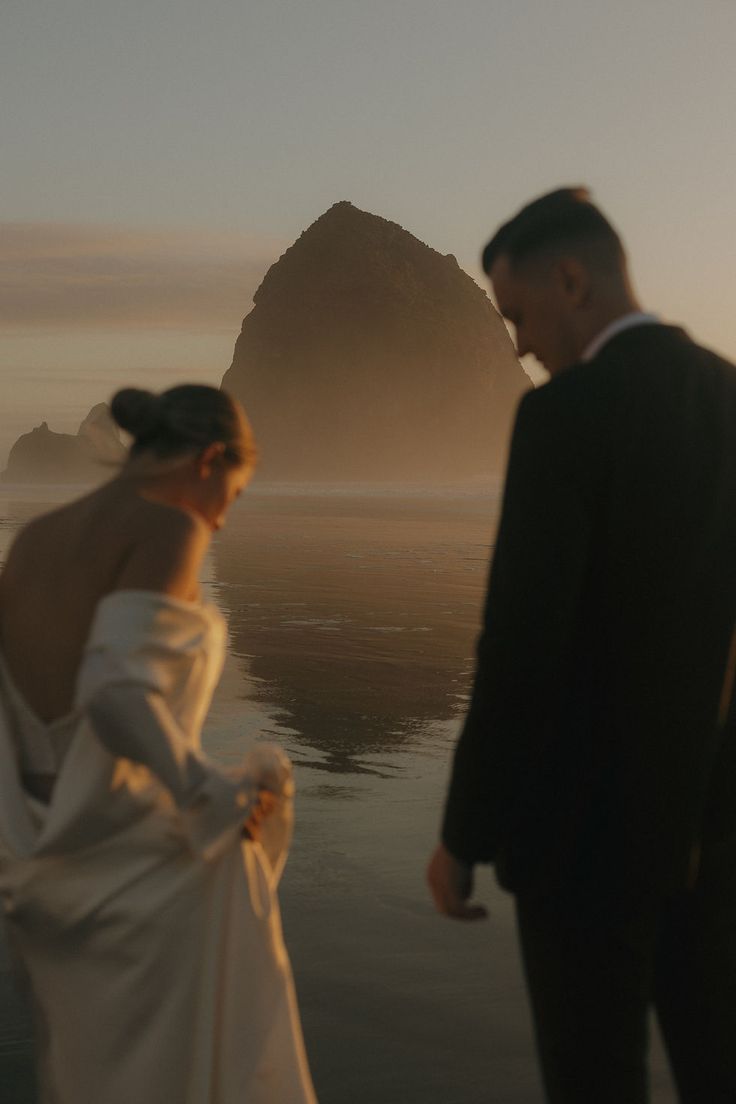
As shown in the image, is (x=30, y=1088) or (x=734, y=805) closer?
(x=734, y=805)

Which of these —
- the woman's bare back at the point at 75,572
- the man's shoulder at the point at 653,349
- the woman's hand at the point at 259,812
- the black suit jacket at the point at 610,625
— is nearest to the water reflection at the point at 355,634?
the woman's hand at the point at 259,812

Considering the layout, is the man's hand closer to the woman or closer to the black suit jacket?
the black suit jacket

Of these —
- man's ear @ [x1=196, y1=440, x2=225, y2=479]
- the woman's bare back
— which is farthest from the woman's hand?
man's ear @ [x1=196, y1=440, x2=225, y2=479]

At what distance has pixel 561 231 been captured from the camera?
7.82ft

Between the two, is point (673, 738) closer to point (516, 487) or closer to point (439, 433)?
point (516, 487)

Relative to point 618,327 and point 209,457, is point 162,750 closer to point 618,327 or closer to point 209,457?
point 209,457

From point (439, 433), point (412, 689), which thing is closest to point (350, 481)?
point (439, 433)

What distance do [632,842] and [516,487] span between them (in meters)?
0.59

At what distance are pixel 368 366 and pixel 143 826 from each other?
173354 mm

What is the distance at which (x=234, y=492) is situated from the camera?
271 cm

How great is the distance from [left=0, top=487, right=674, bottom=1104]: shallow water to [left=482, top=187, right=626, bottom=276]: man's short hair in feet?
7.07

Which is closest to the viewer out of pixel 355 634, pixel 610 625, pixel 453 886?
pixel 610 625

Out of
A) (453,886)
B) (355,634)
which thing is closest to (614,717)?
(453,886)

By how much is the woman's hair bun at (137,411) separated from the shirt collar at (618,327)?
806 mm
